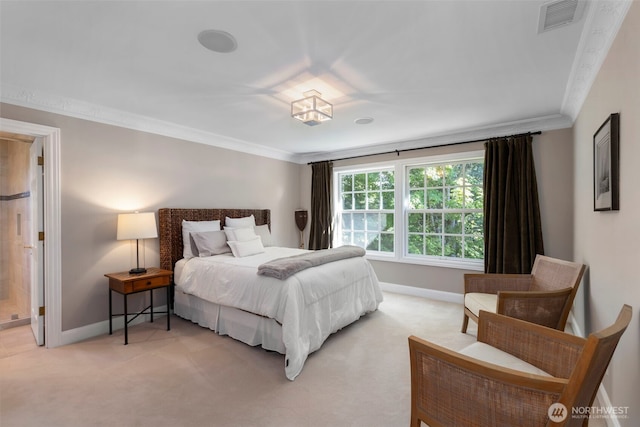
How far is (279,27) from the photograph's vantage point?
5.94ft

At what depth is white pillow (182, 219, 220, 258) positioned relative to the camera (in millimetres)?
3725

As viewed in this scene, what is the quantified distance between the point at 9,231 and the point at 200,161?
2.82 m

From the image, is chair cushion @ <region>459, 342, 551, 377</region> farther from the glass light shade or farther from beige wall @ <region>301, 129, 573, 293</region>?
the glass light shade

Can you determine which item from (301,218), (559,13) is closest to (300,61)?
(559,13)

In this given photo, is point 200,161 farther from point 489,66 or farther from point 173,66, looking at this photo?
point 489,66

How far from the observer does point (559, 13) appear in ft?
5.55

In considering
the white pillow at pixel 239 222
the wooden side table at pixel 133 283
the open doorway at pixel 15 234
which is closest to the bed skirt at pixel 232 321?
the wooden side table at pixel 133 283

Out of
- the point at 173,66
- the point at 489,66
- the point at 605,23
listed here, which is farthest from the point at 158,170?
the point at 605,23

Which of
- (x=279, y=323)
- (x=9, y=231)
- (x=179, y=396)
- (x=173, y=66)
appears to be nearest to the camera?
(x=179, y=396)

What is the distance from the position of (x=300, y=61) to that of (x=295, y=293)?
1.90m

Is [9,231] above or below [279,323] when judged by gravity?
above

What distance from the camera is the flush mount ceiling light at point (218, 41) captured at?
1.87 meters

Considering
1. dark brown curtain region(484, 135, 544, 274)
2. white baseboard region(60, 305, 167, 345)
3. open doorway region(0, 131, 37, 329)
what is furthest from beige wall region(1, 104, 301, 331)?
dark brown curtain region(484, 135, 544, 274)

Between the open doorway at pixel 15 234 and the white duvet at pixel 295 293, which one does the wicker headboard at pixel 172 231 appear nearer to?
the white duvet at pixel 295 293
